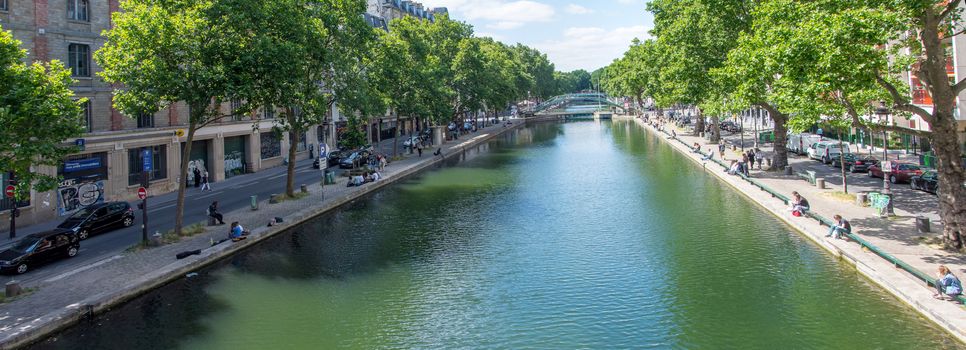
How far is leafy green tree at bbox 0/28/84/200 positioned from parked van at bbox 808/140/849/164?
5143 centimetres

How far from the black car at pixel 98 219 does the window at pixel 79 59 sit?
37.7ft

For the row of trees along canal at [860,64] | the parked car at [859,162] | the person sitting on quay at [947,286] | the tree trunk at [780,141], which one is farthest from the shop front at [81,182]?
the parked car at [859,162]

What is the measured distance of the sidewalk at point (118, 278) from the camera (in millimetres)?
19453

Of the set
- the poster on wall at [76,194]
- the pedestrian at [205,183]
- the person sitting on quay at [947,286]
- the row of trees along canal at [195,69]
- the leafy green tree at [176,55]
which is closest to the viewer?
the person sitting on quay at [947,286]

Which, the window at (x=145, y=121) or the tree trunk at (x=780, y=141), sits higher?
the window at (x=145, y=121)

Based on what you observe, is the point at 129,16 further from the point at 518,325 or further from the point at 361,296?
the point at 518,325

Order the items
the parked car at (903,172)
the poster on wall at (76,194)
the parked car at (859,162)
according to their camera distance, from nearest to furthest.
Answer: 1. the poster on wall at (76,194)
2. the parked car at (903,172)
3. the parked car at (859,162)

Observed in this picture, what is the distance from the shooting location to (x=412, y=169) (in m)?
60.8

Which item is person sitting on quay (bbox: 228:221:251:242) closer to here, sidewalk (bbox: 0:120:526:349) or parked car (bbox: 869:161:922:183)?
sidewalk (bbox: 0:120:526:349)

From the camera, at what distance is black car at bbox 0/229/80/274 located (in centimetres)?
2484

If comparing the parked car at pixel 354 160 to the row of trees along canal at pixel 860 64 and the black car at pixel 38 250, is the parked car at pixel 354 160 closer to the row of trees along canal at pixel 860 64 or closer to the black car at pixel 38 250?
the black car at pixel 38 250

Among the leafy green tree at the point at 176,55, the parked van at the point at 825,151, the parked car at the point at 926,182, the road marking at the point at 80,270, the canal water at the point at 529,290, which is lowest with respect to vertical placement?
the canal water at the point at 529,290

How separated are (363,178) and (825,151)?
1511 inches

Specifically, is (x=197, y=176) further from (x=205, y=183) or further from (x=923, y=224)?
(x=923, y=224)
